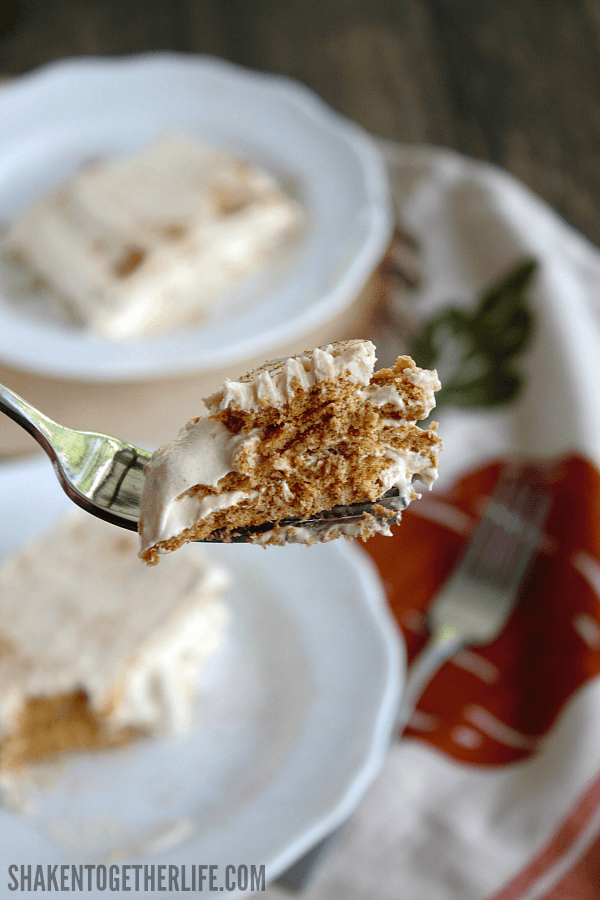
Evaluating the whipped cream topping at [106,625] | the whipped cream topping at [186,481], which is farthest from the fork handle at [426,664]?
the whipped cream topping at [186,481]

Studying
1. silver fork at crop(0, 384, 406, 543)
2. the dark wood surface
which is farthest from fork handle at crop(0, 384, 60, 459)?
the dark wood surface

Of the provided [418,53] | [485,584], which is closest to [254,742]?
[485,584]

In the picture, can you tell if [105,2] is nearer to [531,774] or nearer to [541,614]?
[541,614]

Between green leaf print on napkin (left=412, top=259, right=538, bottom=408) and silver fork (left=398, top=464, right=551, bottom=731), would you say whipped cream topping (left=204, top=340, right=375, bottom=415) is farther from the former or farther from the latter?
green leaf print on napkin (left=412, top=259, right=538, bottom=408)

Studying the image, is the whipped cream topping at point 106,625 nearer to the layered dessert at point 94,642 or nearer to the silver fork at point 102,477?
the layered dessert at point 94,642

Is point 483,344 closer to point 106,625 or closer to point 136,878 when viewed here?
point 106,625

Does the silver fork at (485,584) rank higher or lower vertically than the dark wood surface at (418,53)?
lower

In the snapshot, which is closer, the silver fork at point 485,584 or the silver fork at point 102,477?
the silver fork at point 102,477
